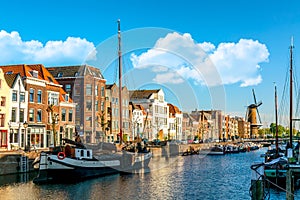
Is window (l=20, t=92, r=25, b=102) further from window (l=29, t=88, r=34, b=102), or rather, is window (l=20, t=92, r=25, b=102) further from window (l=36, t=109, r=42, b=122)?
window (l=36, t=109, r=42, b=122)

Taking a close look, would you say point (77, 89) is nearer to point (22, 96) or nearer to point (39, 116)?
point (39, 116)

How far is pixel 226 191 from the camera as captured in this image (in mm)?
36562

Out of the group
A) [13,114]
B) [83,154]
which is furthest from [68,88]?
[83,154]

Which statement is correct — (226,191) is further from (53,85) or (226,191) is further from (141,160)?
(53,85)

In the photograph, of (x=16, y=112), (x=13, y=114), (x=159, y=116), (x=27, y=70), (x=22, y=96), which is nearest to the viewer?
(x=13, y=114)

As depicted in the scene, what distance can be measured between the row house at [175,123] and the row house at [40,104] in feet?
184

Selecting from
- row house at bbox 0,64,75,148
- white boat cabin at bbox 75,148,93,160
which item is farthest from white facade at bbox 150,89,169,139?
white boat cabin at bbox 75,148,93,160

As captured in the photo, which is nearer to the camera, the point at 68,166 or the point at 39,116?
the point at 68,166

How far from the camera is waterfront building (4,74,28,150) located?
2165 inches

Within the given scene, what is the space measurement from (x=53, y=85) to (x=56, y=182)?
26.5m

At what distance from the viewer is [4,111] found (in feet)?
177

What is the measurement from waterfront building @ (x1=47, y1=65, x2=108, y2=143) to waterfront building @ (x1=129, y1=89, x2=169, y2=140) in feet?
85.8

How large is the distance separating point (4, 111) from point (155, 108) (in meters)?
59.9

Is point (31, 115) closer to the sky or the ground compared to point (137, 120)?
closer to the sky
